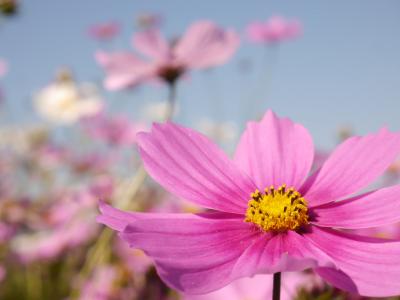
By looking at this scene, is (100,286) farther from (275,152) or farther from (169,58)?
(275,152)

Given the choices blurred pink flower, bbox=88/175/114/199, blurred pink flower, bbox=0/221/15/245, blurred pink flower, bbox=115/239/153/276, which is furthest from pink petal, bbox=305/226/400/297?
blurred pink flower, bbox=0/221/15/245

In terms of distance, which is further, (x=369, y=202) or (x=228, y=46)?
(x=228, y=46)

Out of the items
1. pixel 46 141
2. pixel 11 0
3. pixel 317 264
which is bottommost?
pixel 317 264

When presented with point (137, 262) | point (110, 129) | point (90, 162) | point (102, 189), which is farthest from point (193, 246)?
point (90, 162)

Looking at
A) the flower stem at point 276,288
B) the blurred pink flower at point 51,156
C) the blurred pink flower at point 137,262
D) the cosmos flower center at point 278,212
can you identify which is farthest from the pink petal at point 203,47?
the blurred pink flower at point 51,156

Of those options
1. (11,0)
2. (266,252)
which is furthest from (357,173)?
(11,0)

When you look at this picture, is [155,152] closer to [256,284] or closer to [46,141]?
[256,284]

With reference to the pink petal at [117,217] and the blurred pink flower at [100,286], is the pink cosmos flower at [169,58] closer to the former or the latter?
the blurred pink flower at [100,286]
